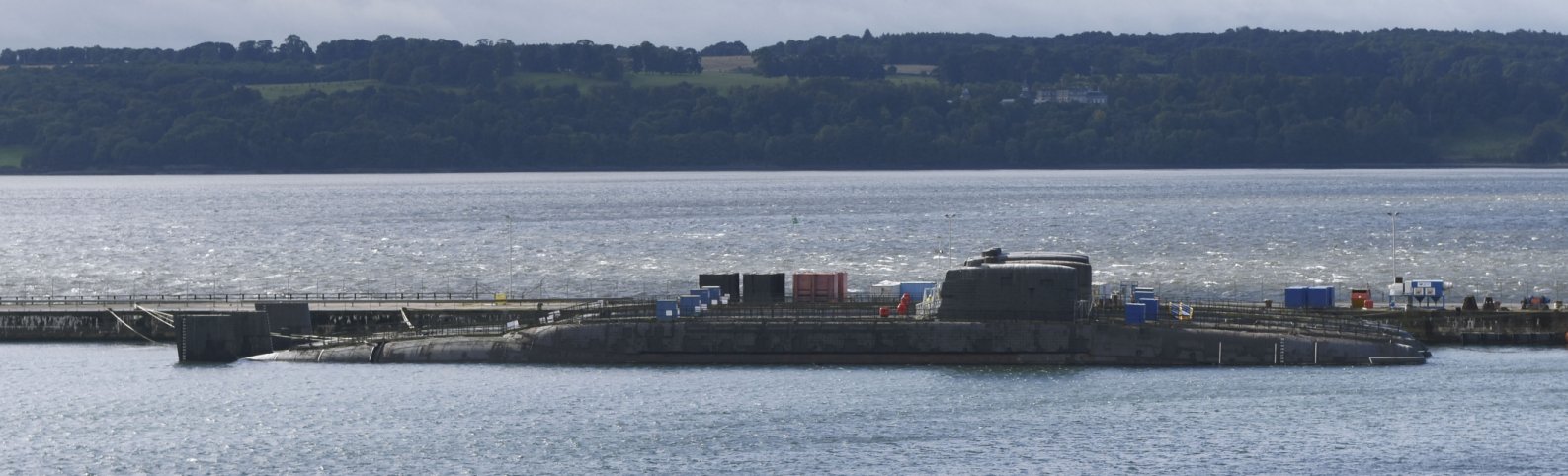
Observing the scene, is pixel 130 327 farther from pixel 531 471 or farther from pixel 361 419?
pixel 531 471

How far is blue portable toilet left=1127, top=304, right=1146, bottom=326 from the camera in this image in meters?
82.9

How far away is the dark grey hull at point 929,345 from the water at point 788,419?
1065 millimetres

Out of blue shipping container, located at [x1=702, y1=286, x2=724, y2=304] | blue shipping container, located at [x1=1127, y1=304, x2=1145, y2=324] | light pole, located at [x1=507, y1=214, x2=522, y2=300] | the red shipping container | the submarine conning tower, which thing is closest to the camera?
blue shipping container, located at [x1=1127, y1=304, x2=1145, y2=324]

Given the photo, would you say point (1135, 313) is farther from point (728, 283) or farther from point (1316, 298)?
point (728, 283)

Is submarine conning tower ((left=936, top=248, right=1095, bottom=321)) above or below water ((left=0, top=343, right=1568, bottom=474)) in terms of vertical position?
above

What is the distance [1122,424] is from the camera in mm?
70000

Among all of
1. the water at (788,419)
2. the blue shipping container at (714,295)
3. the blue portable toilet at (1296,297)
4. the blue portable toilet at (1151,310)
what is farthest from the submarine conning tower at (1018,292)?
the blue portable toilet at (1296,297)

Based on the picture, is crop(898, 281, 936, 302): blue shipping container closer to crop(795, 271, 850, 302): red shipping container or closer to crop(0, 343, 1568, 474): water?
crop(795, 271, 850, 302): red shipping container

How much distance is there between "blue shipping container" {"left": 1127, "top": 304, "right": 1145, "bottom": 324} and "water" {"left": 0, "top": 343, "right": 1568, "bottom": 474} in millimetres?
2779

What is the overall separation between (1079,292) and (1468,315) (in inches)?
739

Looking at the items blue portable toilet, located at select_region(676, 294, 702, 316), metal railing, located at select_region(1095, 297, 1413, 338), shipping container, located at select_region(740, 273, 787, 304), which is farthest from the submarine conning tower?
shipping container, located at select_region(740, 273, 787, 304)

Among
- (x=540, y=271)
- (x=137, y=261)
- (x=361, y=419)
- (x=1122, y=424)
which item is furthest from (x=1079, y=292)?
(x=137, y=261)

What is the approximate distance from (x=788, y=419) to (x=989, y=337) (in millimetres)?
13709

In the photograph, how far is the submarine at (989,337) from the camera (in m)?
82.1
